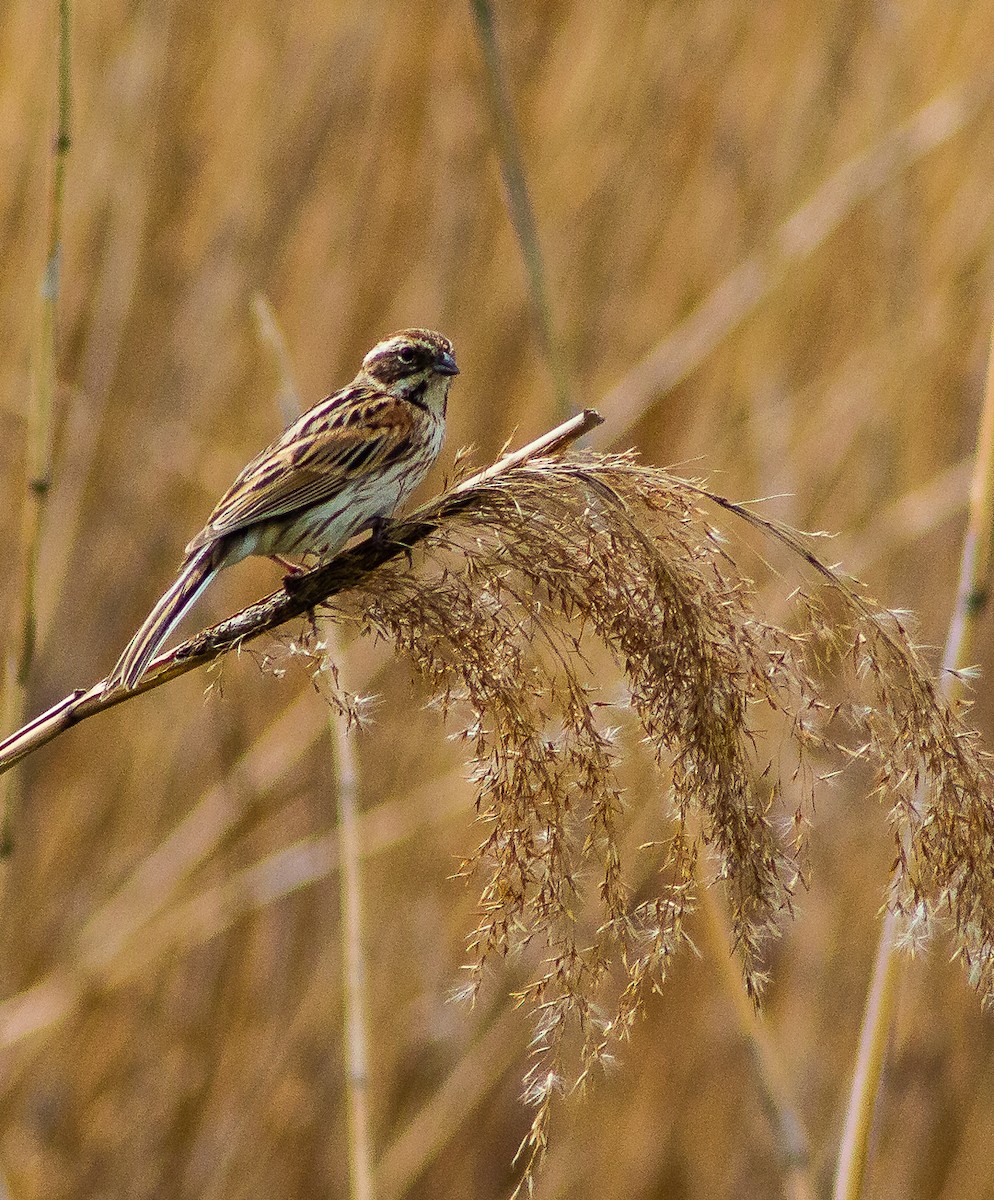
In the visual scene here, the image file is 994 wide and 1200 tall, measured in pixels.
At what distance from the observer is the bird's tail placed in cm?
138

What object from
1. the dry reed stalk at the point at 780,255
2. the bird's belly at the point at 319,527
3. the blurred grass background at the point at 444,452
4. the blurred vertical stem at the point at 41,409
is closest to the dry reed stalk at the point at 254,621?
the blurred vertical stem at the point at 41,409

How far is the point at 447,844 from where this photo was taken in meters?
3.29

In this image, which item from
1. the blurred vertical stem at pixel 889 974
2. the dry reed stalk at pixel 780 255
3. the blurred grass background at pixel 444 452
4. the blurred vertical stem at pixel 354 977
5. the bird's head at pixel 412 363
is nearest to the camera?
the blurred vertical stem at pixel 889 974

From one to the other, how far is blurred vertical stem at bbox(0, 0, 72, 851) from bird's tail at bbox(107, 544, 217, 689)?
11 cm

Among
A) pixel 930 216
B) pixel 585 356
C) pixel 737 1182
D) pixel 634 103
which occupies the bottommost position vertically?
pixel 737 1182

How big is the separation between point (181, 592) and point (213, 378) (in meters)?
1.63

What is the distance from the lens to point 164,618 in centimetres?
156

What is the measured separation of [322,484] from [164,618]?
45cm

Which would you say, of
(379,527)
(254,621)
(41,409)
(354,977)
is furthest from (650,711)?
(41,409)

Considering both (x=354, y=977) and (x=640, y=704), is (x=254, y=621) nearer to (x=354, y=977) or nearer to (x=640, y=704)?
(x=640, y=704)

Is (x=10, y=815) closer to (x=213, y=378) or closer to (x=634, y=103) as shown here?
(x=213, y=378)

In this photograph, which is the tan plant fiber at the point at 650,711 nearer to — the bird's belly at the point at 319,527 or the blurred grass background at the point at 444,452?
the bird's belly at the point at 319,527

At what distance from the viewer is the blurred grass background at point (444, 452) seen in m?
3.02

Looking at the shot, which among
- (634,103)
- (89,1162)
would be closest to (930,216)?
(634,103)
